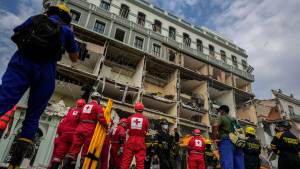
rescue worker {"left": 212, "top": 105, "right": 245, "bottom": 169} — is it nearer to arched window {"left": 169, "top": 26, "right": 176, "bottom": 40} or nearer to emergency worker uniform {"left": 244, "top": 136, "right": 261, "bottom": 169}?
emergency worker uniform {"left": 244, "top": 136, "right": 261, "bottom": 169}

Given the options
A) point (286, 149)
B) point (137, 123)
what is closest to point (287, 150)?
point (286, 149)

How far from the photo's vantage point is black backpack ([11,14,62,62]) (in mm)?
2586

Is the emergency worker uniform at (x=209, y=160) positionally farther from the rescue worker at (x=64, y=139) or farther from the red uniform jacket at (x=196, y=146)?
the rescue worker at (x=64, y=139)

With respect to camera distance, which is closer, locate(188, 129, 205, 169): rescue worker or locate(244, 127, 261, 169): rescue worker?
locate(244, 127, 261, 169): rescue worker

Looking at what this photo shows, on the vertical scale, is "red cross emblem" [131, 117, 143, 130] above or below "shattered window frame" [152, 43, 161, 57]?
below

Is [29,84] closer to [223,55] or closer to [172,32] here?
[172,32]

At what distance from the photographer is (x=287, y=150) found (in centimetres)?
540

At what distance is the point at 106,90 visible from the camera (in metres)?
17.8

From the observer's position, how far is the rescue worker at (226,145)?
498cm

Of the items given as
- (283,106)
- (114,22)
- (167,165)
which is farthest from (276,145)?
(283,106)

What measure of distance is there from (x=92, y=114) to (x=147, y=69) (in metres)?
16.2

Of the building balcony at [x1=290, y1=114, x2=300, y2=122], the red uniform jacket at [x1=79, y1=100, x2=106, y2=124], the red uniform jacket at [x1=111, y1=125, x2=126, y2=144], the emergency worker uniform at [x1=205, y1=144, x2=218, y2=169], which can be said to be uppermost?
the building balcony at [x1=290, y1=114, x2=300, y2=122]

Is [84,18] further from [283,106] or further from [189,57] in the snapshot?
[283,106]

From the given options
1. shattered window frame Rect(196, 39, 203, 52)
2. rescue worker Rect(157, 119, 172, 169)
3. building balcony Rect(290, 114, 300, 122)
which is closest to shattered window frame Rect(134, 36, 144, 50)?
shattered window frame Rect(196, 39, 203, 52)
